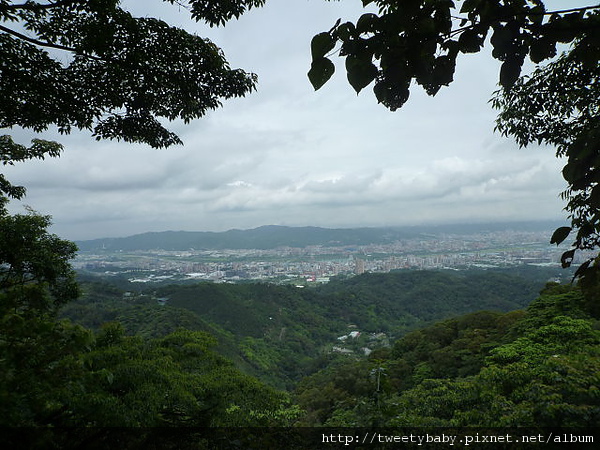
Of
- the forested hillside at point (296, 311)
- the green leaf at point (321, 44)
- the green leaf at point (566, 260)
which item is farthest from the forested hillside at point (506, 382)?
the forested hillside at point (296, 311)

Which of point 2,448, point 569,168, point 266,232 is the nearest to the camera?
point 569,168

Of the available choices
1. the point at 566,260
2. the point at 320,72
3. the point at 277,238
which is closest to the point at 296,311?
the point at 566,260

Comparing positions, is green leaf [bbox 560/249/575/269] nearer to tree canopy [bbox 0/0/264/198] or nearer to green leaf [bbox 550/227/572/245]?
green leaf [bbox 550/227/572/245]

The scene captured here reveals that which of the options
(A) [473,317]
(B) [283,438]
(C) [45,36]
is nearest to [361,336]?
(A) [473,317]

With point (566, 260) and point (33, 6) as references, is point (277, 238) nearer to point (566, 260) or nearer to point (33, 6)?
point (33, 6)

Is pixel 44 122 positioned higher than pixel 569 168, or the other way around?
pixel 44 122

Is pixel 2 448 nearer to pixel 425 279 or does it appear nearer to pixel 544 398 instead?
pixel 544 398

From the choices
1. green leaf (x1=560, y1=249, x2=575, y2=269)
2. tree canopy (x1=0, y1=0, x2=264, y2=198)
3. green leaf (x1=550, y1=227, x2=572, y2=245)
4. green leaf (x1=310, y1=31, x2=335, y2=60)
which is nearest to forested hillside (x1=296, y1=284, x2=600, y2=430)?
green leaf (x1=560, y1=249, x2=575, y2=269)
